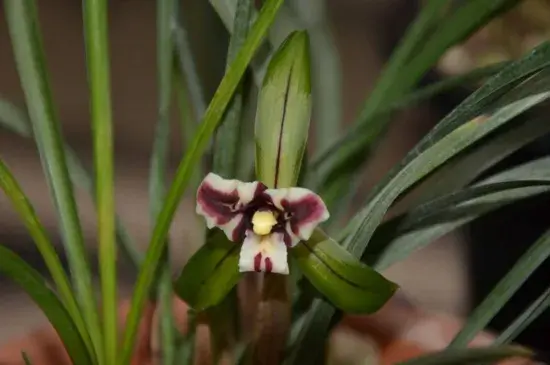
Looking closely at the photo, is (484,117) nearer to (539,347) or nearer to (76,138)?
(539,347)

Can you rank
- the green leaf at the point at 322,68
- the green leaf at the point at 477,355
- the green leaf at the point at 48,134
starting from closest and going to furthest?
1. the green leaf at the point at 477,355
2. the green leaf at the point at 48,134
3. the green leaf at the point at 322,68

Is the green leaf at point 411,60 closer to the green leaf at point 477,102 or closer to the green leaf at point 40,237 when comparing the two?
the green leaf at point 477,102

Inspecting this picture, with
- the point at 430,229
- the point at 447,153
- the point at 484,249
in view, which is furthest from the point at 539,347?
the point at 447,153

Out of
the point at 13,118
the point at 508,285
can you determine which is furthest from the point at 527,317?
the point at 13,118

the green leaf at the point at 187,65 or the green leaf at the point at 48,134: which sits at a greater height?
the green leaf at the point at 187,65

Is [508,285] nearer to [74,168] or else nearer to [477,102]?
[477,102]

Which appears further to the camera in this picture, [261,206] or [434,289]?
[434,289]

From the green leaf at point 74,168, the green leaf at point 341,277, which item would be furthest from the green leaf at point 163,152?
the green leaf at point 341,277
